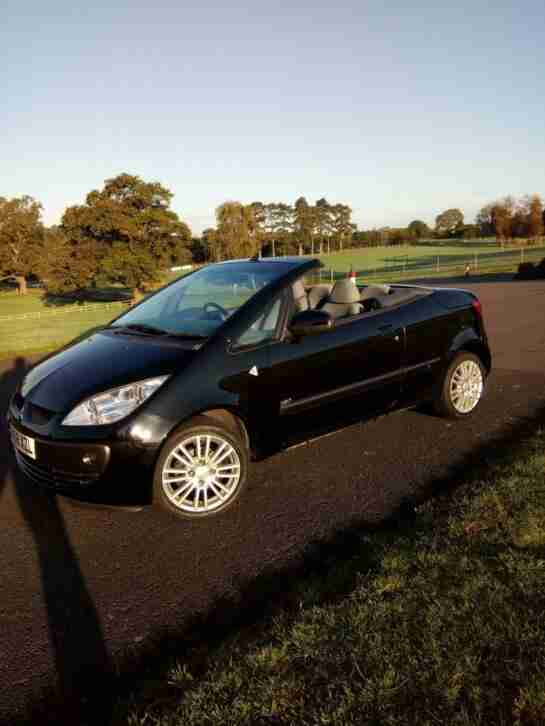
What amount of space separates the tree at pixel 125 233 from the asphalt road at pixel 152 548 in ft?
154

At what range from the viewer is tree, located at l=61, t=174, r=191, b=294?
49.9 m

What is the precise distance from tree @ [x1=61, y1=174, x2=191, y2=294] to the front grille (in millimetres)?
48310

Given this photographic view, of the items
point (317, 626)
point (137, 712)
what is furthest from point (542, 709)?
point (137, 712)

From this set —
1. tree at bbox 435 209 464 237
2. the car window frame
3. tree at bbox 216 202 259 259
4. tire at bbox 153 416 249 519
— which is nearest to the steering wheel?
the car window frame

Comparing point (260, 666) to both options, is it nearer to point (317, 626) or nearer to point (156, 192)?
point (317, 626)

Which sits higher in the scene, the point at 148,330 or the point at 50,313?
the point at 148,330

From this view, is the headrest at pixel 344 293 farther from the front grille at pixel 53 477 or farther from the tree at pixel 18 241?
the tree at pixel 18 241

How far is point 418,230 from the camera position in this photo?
129 m

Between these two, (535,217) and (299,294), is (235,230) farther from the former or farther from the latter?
(299,294)

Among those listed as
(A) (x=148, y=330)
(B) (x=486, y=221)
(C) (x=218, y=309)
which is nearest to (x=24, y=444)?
(A) (x=148, y=330)

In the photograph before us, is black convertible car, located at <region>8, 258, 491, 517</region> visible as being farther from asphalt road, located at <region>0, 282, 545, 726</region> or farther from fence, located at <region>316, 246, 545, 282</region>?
fence, located at <region>316, 246, 545, 282</region>

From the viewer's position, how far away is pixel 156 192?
52625 millimetres

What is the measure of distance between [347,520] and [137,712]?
71.2 inches

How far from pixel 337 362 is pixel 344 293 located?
37.9 inches
